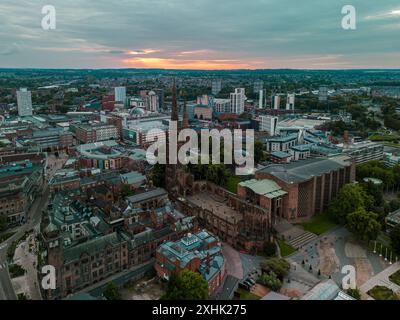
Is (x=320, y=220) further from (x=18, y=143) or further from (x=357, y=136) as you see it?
(x=18, y=143)

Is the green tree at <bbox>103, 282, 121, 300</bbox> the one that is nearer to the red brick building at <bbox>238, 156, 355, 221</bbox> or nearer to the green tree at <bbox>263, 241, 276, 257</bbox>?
the green tree at <bbox>263, 241, 276, 257</bbox>

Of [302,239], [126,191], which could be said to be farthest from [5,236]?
[302,239]

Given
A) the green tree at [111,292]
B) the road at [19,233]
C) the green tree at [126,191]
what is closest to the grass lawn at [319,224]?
the green tree at [126,191]

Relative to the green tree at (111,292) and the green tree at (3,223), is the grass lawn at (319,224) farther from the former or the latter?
the green tree at (3,223)

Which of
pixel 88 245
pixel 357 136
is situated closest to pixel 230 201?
pixel 88 245

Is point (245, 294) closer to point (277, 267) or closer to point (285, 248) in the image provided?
point (277, 267)

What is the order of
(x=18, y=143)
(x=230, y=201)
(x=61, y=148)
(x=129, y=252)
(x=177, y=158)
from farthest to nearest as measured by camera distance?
(x=61, y=148), (x=18, y=143), (x=177, y=158), (x=230, y=201), (x=129, y=252)
